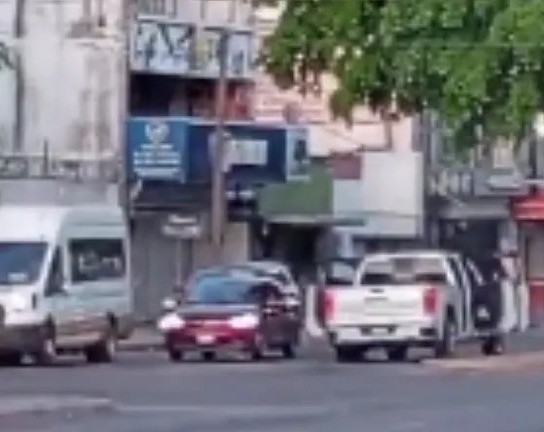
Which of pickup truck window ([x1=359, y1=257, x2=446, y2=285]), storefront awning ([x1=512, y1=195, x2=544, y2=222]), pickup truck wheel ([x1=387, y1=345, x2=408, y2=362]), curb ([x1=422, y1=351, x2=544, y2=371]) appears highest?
pickup truck window ([x1=359, y1=257, x2=446, y2=285])

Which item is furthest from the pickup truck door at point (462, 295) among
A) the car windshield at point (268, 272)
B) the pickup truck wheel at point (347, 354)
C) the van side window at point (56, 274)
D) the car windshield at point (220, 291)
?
the van side window at point (56, 274)

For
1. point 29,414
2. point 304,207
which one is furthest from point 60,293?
point 304,207

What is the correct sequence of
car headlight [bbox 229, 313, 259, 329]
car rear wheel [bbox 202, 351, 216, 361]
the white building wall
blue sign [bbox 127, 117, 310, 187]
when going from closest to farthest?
car headlight [bbox 229, 313, 259, 329] → car rear wheel [bbox 202, 351, 216, 361] → blue sign [bbox 127, 117, 310, 187] → the white building wall

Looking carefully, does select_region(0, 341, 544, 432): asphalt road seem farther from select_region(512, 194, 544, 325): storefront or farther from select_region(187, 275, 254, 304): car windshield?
select_region(512, 194, 544, 325): storefront

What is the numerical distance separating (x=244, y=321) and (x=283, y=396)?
1128 centimetres

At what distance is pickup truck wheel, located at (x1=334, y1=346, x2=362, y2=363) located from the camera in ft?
154

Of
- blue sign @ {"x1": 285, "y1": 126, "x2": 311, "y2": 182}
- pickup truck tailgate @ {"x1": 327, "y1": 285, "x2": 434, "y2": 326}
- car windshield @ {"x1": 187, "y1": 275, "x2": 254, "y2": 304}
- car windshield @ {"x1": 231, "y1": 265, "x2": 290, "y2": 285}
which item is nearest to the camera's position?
pickup truck tailgate @ {"x1": 327, "y1": 285, "x2": 434, "y2": 326}

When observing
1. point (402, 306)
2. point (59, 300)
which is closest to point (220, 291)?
point (402, 306)

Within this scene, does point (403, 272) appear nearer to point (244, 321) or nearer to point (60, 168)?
point (244, 321)

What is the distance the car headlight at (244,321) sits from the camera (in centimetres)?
4550

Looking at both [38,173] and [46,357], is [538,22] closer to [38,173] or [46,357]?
[46,357]

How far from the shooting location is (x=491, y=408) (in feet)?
104

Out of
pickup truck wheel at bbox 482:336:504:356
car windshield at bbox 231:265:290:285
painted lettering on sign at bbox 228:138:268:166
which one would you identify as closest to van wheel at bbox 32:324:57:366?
car windshield at bbox 231:265:290:285

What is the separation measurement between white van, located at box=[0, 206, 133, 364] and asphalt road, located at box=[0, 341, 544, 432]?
1.69 ft
